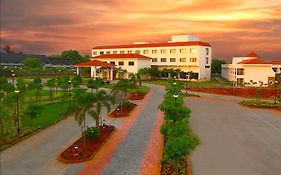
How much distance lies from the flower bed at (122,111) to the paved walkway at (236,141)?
249 inches

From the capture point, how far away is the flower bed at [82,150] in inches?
701

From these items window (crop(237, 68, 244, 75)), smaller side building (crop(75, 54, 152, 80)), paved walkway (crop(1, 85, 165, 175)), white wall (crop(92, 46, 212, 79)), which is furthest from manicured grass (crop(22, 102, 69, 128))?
white wall (crop(92, 46, 212, 79))

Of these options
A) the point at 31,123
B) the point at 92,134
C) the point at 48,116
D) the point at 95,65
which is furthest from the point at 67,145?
the point at 95,65

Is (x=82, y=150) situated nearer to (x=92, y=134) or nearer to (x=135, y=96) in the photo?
(x=92, y=134)

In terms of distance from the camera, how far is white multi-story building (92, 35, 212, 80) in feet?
258

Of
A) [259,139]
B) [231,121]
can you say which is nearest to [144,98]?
[231,121]

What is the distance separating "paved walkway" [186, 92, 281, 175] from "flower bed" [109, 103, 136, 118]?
20.7 feet

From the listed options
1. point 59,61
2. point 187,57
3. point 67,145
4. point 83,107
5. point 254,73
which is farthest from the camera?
point 59,61

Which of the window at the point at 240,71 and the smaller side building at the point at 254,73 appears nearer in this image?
the smaller side building at the point at 254,73

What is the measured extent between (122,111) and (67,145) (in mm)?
11826

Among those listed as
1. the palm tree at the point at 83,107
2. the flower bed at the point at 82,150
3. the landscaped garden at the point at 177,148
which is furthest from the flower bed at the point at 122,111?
the landscaped garden at the point at 177,148

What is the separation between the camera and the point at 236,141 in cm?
2242

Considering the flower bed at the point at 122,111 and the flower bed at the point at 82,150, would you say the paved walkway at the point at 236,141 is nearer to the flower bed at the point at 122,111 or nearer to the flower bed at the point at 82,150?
the flower bed at the point at 82,150

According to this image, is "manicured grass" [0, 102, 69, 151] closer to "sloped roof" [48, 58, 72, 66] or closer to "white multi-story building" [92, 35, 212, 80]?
"white multi-story building" [92, 35, 212, 80]
